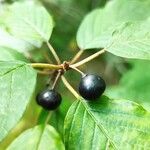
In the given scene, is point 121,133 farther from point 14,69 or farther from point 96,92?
point 14,69

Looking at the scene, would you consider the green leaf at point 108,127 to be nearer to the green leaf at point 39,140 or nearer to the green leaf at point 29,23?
the green leaf at point 39,140

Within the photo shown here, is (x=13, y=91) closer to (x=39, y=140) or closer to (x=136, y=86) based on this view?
(x=39, y=140)

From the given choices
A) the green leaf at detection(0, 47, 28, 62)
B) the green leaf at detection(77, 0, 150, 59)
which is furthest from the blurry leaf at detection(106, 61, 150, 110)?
the green leaf at detection(0, 47, 28, 62)

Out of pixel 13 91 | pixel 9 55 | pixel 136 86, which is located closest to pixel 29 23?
pixel 9 55

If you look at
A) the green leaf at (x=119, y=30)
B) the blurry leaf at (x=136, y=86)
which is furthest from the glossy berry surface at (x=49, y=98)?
the blurry leaf at (x=136, y=86)

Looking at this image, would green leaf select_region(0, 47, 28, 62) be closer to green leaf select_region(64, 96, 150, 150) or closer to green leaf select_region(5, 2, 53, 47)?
green leaf select_region(5, 2, 53, 47)

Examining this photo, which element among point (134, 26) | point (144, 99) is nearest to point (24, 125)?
point (144, 99)

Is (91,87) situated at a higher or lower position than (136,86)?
higher
